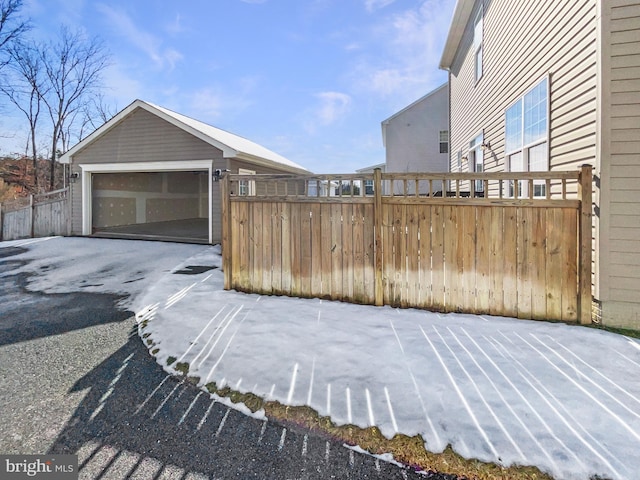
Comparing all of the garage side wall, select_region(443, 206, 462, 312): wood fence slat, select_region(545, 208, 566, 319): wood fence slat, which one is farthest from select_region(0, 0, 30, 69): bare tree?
select_region(545, 208, 566, 319): wood fence slat

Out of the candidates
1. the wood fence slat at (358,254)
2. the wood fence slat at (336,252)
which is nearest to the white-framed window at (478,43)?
the wood fence slat at (358,254)

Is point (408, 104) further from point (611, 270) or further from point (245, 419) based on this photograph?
point (245, 419)

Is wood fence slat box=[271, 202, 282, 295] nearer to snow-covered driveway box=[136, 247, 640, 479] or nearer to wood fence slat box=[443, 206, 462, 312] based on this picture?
snow-covered driveway box=[136, 247, 640, 479]

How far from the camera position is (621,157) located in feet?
11.2

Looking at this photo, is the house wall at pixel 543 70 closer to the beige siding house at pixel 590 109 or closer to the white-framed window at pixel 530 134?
the beige siding house at pixel 590 109

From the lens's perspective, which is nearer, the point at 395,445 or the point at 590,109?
the point at 395,445

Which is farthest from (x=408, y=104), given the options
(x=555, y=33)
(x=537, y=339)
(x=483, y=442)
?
(x=483, y=442)

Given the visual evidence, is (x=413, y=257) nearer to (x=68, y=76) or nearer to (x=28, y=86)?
(x=28, y=86)

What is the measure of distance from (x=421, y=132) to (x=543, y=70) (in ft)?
38.1

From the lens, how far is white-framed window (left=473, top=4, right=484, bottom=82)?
26.6 feet

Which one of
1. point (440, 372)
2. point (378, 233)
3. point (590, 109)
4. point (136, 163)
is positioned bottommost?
point (440, 372)

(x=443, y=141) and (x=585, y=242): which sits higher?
(x=443, y=141)

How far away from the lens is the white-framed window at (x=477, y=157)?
816 centimetres

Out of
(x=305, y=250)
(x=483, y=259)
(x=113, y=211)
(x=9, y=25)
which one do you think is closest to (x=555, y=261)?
(x=483, y=259)
